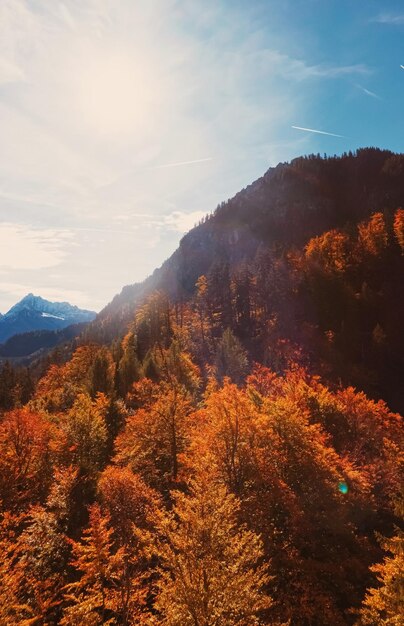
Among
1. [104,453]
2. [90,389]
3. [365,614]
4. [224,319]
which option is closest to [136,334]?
[224,319]

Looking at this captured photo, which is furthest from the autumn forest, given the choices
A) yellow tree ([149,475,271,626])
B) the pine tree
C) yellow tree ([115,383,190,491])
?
the pine tree

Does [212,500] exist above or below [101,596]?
above

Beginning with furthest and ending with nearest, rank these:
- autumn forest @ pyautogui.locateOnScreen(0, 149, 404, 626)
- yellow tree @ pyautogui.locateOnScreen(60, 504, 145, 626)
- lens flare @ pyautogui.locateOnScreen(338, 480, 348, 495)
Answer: lens flare @ pyautogui.locateOnScreen(338, 480, 348, 495) < yellow tree @ pyautogui.locateOnScreen(60, 504, 145, 626) < autumn forest @ pyautogui.locateOnScreen(0, 149, 404, 626)

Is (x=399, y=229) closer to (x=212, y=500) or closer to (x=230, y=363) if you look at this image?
(x=230, y=363)

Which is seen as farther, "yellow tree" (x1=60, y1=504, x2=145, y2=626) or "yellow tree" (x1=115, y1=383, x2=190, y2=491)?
"yellow tree" (x1=115, y1=383, x2=190, y2=491)

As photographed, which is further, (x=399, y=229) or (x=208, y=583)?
(x=399, y=229)

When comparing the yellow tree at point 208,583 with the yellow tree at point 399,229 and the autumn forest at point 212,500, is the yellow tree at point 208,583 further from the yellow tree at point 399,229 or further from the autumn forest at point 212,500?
the yellow tree at point 399,229

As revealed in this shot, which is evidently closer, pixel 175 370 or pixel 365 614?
pixel 365 614

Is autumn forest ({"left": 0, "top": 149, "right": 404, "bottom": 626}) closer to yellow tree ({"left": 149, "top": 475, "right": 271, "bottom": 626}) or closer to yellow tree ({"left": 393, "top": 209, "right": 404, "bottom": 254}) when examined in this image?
yellow tree ({"left": 149, "top": 475, "right": 271, "bottom": 626})

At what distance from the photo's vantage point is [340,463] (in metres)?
34.9

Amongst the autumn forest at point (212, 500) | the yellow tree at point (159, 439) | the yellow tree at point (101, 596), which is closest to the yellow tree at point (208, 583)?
the autumn forest at point (212, 500)

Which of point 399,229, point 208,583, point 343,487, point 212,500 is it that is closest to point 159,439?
point 212,500

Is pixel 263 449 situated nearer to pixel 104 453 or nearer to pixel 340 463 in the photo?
pixel 340 463

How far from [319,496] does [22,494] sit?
3313cm
